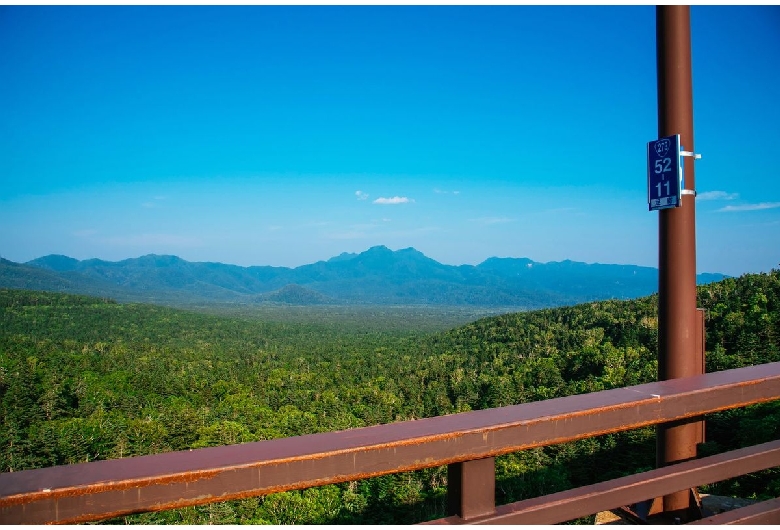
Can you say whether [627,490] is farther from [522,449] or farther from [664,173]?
[664,173]

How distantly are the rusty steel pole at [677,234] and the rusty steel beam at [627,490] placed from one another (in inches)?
12.2

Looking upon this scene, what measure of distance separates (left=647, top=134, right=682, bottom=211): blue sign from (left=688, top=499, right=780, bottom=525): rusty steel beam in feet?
3.21

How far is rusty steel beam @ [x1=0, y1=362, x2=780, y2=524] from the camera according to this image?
2.81ft

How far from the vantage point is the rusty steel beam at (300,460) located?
2.81 ft

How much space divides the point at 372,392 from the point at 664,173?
3269 centimetres

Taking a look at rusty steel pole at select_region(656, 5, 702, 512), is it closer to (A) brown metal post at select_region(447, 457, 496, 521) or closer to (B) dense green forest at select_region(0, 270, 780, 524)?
(A) brown metal post at select_region(447, 457, 496, 521)

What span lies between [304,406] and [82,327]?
144 ft

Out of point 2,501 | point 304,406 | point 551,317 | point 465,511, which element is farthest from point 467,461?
point 551,317

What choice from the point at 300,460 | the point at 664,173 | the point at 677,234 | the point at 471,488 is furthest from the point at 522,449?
the point at 664,173

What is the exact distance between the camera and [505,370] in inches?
1367

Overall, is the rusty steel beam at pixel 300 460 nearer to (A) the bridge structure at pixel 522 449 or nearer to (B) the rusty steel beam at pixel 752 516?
(A) the bridge structure at pixel 522 449

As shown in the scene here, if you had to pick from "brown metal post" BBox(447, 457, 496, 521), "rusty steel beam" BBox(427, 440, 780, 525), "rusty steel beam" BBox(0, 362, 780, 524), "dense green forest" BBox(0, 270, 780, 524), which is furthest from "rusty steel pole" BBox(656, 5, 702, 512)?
"dense green forest" BBox(0, 270, 780, 524)

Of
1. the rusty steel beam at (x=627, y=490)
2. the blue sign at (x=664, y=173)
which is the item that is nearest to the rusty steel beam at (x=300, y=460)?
the rusty steel beam at (x=627, y=490)

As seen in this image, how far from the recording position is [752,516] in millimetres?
1470
